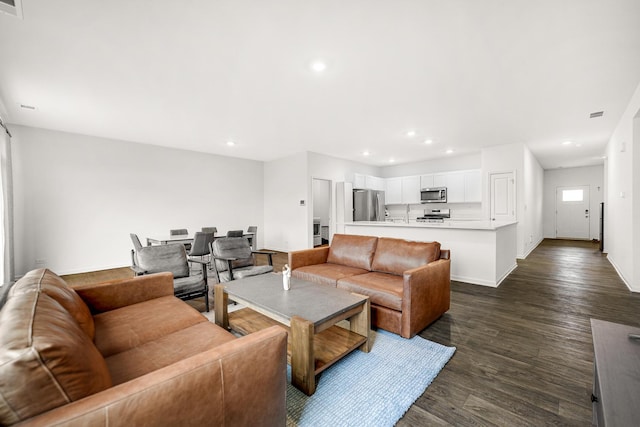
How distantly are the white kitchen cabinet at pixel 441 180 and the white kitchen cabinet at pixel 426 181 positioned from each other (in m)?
0.09

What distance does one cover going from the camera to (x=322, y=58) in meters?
2.71

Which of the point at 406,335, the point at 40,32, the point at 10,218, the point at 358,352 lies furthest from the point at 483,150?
the point at 10,218

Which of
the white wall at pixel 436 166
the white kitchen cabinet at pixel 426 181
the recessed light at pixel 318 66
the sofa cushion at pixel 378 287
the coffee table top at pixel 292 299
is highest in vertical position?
the recessed light at pixel 318 66

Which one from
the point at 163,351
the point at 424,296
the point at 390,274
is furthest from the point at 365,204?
the point at 163,351

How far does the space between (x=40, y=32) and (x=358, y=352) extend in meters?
3.84

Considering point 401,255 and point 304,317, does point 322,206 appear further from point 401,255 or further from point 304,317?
point 304,317

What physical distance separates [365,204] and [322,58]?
5615mm

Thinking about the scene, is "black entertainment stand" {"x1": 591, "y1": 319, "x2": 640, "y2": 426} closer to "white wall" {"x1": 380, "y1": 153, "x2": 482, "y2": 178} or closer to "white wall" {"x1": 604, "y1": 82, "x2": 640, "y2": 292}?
"white wall" {"x1": 604, "y1": 82, "x2": 640, "y2": 292}

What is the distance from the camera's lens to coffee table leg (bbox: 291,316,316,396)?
175cm

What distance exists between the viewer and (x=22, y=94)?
11.4 ft

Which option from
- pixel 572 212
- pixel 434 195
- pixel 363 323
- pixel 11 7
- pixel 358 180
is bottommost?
pixel 363 323

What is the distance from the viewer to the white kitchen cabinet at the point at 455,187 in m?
7.51

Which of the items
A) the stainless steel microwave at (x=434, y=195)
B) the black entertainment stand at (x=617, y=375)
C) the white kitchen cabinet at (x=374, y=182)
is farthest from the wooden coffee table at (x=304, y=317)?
the stainless steel microwave at (x=434, y=195)

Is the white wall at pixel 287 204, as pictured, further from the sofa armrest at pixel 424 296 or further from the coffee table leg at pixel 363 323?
the coffee table leg at pixel 363 323
